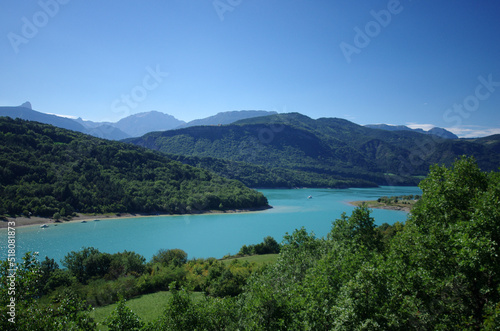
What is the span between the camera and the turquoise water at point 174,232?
41062mm

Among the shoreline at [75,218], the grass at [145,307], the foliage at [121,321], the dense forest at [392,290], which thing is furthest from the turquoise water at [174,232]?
the foliage at [121,321]

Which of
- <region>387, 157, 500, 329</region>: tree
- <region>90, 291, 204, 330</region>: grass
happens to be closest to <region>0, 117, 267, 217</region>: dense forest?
<region>90, 291, 204, 330</region>: grass

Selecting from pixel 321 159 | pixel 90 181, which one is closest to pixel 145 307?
pixel 90 181

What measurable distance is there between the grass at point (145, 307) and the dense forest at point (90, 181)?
43864 millimetres

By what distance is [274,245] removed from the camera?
1449 inches

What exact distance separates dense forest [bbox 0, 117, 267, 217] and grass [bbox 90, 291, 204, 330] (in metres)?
43.9

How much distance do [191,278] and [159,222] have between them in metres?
39.9

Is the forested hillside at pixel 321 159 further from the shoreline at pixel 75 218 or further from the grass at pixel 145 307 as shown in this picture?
the grass at pixel 145 307

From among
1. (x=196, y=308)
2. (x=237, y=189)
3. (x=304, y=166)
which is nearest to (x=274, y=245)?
(x=196, y=308)

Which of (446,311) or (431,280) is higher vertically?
(431,280)

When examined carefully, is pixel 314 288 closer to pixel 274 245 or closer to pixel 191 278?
pixel 191 278

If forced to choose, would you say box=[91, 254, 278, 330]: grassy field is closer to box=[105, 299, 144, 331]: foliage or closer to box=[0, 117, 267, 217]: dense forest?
box=[105, 299, 144, 331]: foliage

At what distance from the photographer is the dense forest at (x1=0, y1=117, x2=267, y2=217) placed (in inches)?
2217

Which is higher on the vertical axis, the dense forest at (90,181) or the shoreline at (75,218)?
the dense forest at (90,181)
